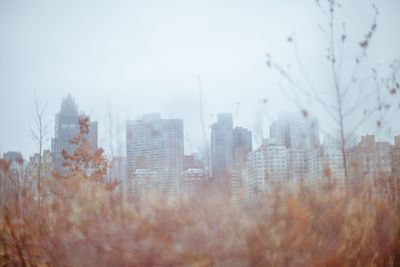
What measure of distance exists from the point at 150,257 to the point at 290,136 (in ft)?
7.35

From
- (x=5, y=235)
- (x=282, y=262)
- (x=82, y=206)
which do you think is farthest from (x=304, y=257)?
(x=5, y=235)

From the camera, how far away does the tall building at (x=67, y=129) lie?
5587 millimetres

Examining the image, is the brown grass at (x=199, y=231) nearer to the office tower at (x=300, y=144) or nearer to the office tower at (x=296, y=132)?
the office tower at (x=300, y=144)

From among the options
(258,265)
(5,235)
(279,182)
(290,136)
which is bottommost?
(258,265)

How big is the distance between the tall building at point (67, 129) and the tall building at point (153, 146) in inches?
24.4

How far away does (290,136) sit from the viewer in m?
3.87

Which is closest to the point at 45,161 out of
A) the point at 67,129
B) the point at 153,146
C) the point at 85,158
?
the point at 85,158

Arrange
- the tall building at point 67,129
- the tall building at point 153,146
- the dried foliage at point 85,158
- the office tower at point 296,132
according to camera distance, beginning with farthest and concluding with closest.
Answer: the dried foliage at point 85,158 < the tall building at point 67,129 < the tall building at point 153,146 < the office tower at point 296,132

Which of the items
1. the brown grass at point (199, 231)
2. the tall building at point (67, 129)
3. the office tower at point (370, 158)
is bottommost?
the brown grass at point (199, 231)

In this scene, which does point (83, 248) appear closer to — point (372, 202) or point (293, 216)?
point (293, 216)

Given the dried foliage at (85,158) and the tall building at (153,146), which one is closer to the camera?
the tall building at (153,146)

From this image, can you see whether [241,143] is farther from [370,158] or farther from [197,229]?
[197,229]

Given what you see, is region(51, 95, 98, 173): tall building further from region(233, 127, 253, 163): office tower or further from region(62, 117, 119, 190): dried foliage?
region(233, 127, 253, 163): office tower

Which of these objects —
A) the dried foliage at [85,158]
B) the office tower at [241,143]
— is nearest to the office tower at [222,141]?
the office tower at [241,143]
